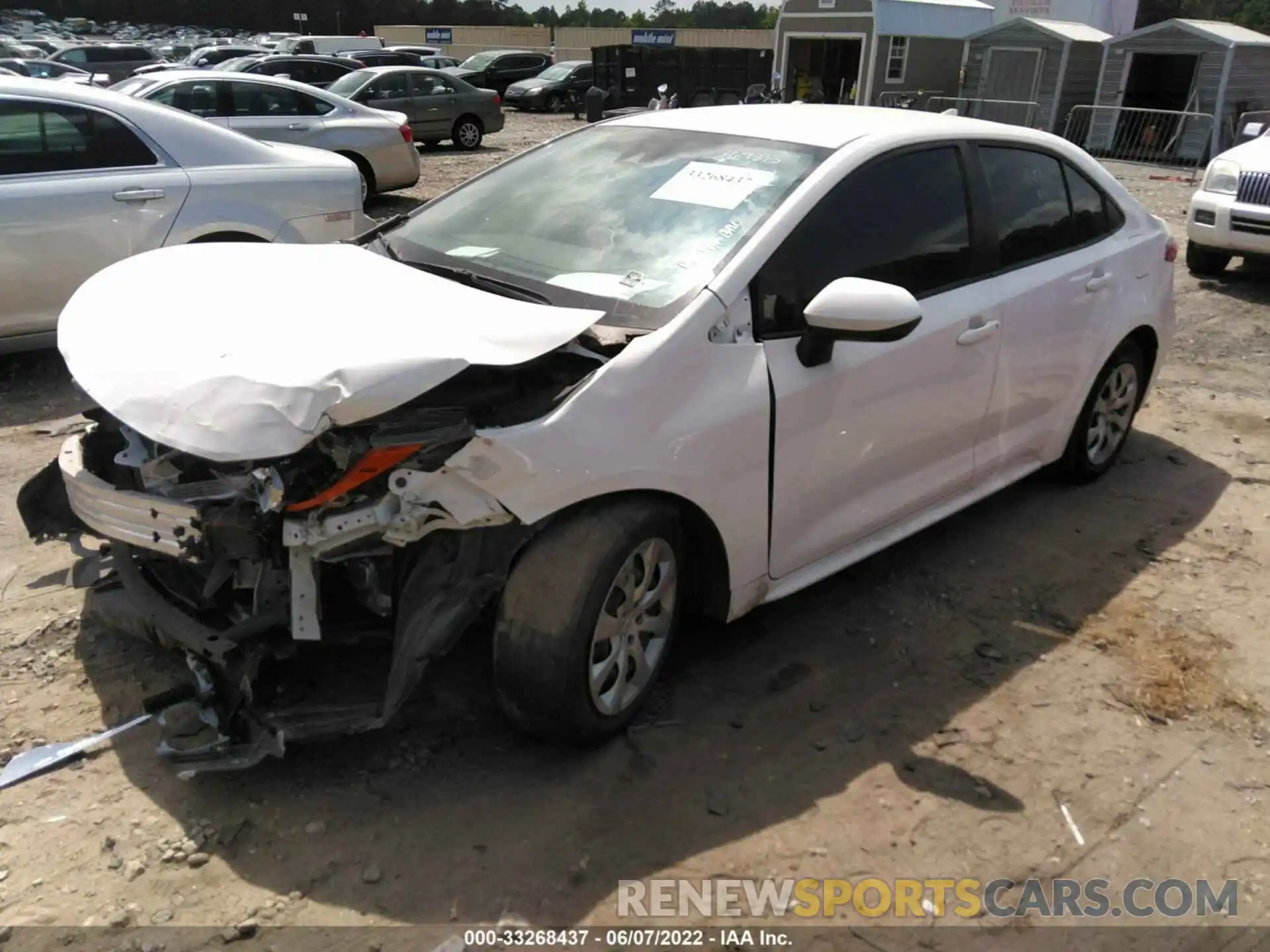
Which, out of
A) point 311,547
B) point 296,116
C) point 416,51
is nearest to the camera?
point 311,547

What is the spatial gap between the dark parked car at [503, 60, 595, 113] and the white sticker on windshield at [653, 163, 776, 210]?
27697mm

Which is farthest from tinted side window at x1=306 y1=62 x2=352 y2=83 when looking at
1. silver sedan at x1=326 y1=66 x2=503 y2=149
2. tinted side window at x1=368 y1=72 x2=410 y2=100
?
tinted side window at x1=368 y1=72 x2=410 y2=100

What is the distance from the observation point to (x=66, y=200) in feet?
18.3

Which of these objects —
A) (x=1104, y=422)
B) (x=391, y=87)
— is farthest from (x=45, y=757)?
(x=391, y=87)

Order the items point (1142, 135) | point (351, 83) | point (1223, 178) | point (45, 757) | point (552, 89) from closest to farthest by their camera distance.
Answer: point (45, 757), point (1223, 178), point (351, 83), point (1142, 135), point (552, 89)

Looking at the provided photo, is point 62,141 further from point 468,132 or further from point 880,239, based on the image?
point 468,132

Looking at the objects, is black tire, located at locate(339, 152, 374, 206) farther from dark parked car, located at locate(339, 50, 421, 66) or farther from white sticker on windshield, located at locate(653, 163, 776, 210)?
dark parked car, located at locate(339, 50, 421, 66)

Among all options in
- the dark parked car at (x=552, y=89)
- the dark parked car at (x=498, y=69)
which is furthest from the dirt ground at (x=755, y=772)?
the dark parked car at (x=498, y=69)

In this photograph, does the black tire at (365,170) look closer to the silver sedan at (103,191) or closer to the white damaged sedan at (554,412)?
the silver sedan at (103,191)

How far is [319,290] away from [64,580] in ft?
5.60

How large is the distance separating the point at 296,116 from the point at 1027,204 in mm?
9579

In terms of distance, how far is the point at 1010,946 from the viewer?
2.53 metres

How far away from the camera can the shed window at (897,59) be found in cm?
2541

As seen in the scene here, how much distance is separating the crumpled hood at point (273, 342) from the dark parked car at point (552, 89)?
91.4 ft
